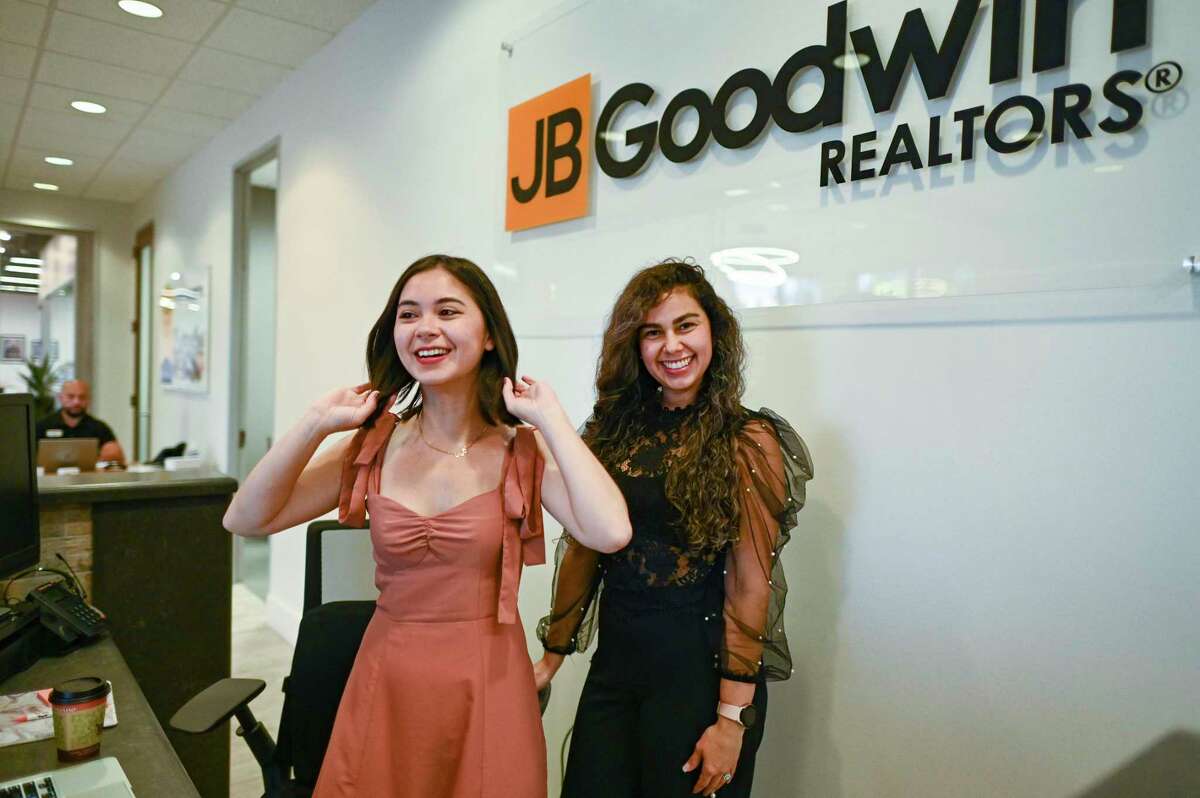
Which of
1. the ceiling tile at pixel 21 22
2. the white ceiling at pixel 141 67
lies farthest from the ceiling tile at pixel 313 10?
the ceiling tile at pixel 21 22

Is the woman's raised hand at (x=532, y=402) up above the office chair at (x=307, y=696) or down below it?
above

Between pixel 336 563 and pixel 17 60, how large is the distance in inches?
168

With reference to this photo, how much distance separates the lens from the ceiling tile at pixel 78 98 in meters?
4.91

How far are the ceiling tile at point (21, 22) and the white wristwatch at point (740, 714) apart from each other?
4.40 metres

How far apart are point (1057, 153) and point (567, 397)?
60.0 inches

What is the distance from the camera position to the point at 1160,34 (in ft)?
4.28

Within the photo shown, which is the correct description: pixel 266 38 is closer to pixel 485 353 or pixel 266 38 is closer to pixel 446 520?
pixel 485 353

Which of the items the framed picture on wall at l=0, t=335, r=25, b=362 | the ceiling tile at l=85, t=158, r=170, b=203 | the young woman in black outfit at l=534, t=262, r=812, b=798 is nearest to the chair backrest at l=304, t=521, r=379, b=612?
the young woman in black outfit at l=534, t=262, r=812, b=798

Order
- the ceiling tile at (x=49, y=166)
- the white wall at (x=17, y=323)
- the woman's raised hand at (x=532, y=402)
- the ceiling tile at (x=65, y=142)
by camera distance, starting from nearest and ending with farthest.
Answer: the woman's raised hand at (x=532, y=402), the ceiling tile at (x=65, y=142), the ceiling tile at (x=49, y=166), the white wall at (x=17, y=323)

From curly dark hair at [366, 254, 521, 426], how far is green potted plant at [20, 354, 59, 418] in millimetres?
7516

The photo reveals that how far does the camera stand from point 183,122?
5555mm

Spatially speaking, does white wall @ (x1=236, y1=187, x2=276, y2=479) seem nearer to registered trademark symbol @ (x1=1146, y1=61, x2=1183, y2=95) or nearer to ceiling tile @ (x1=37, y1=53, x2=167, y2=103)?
ceiling tile @ (x1=37, y1=53, x2=167, y2=103)

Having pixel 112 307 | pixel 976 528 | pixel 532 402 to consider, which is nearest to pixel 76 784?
pixel 532 402

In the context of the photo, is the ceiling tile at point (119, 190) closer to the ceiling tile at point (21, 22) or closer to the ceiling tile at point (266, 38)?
the ceiling tile at point (21, 22)
